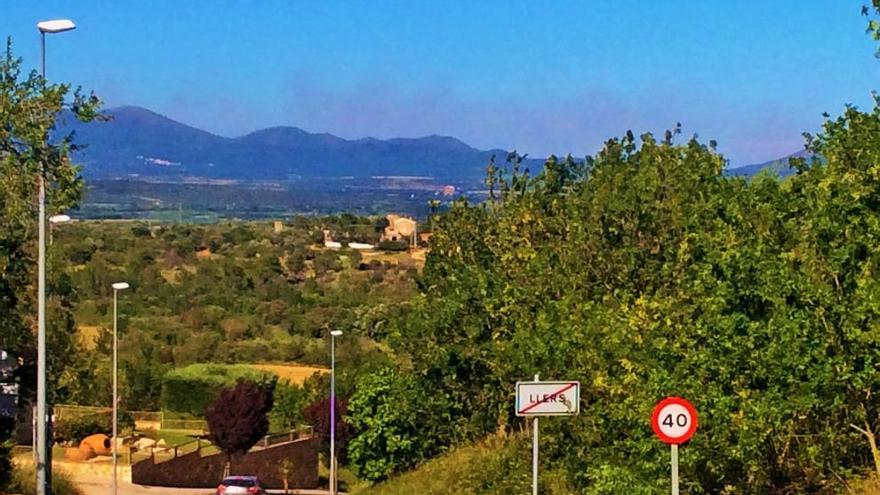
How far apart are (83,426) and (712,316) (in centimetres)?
4671

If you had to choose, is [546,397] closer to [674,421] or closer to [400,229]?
[674,421]

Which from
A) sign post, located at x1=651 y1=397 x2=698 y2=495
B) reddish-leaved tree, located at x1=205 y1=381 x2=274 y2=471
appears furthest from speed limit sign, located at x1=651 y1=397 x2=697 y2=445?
reddish-leaved tree, located at x1=205 y1=381 x2=274 y2=471

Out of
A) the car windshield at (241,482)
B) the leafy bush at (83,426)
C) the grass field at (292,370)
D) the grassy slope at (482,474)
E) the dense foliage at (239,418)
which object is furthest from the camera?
the grass field at (292,370)

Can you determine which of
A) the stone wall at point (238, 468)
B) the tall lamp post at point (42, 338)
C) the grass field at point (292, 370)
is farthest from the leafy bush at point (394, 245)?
the tall lamp post at point (42, 338)

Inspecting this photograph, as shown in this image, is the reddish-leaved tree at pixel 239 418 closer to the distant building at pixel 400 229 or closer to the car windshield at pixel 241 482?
the car windshield at pixel 241 482

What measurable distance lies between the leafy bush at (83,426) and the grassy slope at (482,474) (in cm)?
2465

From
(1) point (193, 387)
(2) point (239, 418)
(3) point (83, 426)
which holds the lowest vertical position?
(3) point (83, 426)

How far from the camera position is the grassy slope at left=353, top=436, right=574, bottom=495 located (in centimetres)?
2570

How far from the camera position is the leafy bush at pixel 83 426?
59.3 meters

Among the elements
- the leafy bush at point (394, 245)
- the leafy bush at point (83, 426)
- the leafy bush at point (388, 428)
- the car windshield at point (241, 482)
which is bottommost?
the leafy bush at point (83, 426)

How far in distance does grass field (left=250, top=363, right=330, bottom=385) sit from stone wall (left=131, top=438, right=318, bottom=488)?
12.1 metres

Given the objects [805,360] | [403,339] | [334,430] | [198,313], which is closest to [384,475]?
[403,339]

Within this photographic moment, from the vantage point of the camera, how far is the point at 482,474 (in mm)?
28422

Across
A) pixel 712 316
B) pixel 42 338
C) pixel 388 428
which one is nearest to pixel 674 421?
pixel 712 316
